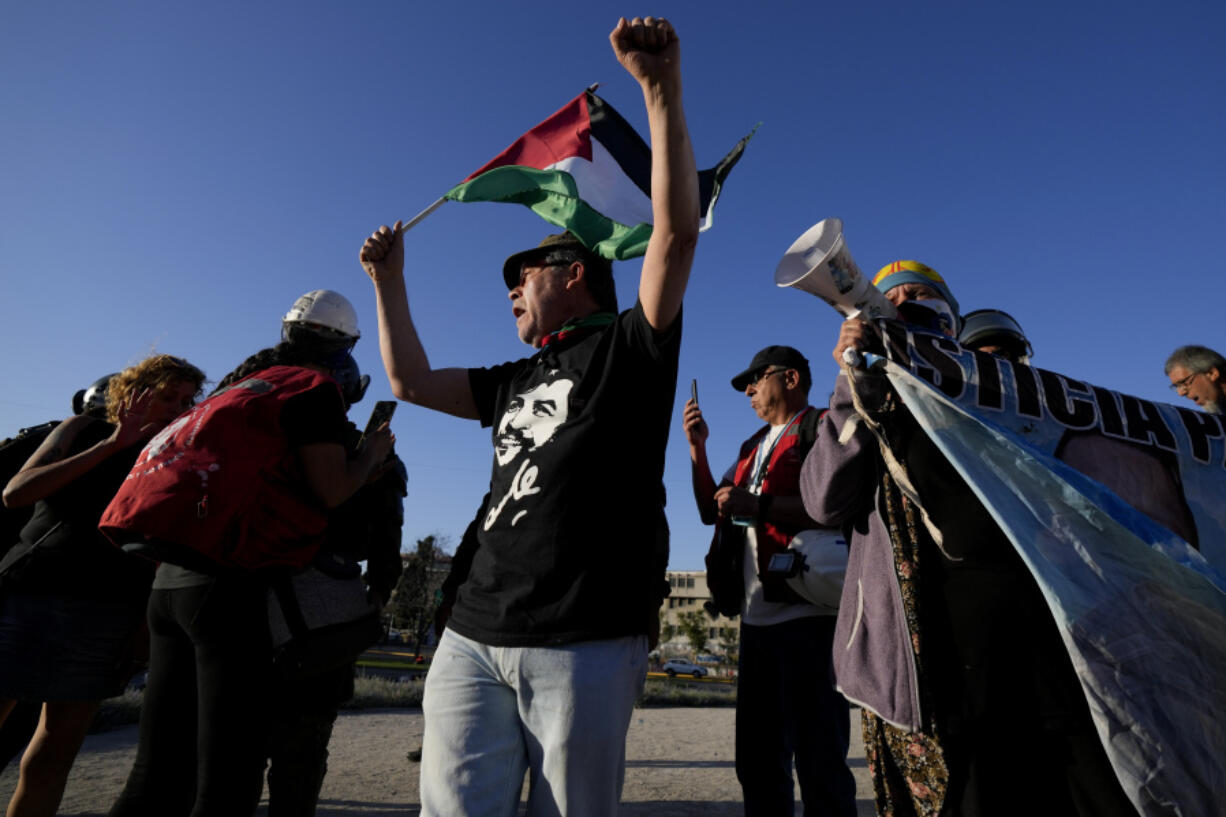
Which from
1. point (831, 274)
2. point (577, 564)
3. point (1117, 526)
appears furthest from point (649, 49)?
point (1117, 526)

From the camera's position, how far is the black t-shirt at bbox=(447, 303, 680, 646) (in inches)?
75.0

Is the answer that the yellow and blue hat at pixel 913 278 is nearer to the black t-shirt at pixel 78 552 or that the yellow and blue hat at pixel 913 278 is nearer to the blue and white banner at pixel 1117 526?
the blue and white banner at pixel 1117 526

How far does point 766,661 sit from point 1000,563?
1460 millimetres

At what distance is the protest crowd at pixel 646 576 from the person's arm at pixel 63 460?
0.54 metres

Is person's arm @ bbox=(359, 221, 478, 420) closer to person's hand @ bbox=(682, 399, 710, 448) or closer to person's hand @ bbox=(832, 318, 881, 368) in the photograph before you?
person's hand @ bbox=(832, 318, 881, 368)

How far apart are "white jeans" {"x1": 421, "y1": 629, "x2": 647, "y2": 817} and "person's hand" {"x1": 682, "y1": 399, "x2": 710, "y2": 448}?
222 cm

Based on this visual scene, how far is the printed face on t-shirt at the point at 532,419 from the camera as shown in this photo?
2.17 m

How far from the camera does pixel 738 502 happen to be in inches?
130

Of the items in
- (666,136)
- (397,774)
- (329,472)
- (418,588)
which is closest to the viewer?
(666,136)

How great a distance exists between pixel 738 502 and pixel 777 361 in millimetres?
959

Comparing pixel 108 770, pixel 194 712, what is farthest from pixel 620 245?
pixel 108 770

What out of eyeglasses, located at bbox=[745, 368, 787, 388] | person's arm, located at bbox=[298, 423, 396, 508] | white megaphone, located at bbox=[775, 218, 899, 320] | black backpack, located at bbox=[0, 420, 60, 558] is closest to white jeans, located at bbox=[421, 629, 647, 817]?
person's arm, located at bbox=[298, 423, 396, 508]

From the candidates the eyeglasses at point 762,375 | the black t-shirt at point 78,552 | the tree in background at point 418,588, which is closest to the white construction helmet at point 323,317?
the black t-shirt at point 78,552

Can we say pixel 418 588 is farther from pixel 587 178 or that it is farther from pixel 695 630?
pixel 587 178
